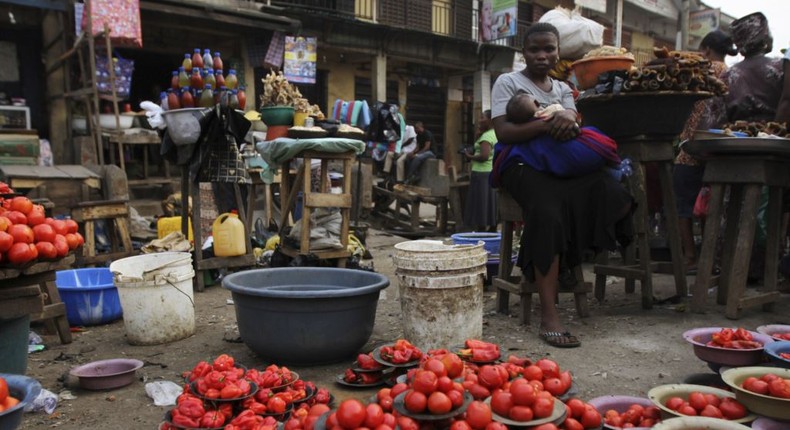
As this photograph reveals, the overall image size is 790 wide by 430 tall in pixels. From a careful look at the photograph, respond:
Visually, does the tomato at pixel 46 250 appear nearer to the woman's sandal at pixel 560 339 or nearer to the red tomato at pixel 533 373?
the red tomato at pixel 533 373

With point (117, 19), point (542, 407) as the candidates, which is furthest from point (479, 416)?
point (117, 19)

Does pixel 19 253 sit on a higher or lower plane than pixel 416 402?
higher

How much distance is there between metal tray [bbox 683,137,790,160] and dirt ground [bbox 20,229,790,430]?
117 cm

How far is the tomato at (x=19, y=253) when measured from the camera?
2.89 meters

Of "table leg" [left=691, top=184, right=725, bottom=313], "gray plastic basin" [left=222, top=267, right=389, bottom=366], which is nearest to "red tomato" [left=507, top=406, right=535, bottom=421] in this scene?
"gray plastic basin" [left=222, top=267, right=389, bottom=366]

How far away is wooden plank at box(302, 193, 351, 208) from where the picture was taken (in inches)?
208

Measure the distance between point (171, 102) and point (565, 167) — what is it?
3967mm

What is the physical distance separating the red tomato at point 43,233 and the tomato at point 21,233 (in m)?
0.08

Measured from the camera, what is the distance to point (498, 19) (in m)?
16.6

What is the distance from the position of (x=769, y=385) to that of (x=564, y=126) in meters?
1.85

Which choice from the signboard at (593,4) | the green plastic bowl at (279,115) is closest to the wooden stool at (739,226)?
the green plastic bowl at (279,115)

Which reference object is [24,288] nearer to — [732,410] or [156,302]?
[156,302]

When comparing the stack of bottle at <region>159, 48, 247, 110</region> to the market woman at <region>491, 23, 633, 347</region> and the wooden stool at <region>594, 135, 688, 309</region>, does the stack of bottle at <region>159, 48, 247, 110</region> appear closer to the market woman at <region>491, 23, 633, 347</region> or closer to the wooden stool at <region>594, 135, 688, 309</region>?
the market woman at <region>491, 23, 633, 347</region>

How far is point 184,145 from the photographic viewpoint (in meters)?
5.38
